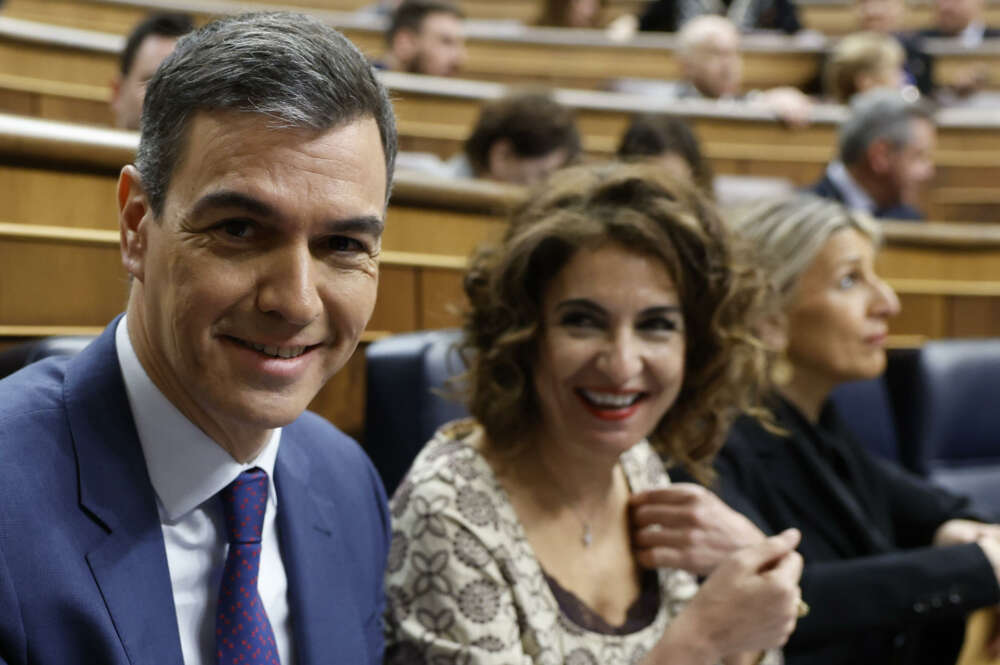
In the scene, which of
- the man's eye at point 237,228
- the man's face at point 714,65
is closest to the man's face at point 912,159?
the man's face at point 714,65

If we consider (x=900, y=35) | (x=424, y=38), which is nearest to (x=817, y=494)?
(x=424, y=38)

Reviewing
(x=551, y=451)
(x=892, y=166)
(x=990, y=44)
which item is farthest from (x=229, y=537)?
(x=990, y=44)

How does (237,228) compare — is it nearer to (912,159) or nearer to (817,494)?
(817,494)

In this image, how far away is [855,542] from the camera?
3.27 feet

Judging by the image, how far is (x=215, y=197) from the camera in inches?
16.9

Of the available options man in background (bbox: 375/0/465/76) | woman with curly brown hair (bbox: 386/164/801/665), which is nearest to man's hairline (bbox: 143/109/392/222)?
woman with curly brown hair (bbox: 386/164/801/665)

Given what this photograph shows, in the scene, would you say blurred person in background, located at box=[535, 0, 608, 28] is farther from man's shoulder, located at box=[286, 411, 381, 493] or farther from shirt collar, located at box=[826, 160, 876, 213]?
man's shoulder, located at box=[286, 411, 381, 493]

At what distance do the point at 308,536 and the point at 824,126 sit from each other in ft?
6.92

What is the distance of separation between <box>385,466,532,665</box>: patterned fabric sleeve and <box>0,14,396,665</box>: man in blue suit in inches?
7.8

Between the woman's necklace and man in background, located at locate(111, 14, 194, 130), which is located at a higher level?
man in background, located at locate(111, 14, 194, 130)

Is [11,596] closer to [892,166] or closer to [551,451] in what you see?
[551,451]

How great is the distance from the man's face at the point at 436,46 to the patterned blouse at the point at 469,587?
1.55 meters

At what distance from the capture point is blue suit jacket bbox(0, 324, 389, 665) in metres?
0.42

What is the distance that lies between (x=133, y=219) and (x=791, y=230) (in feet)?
2.42
